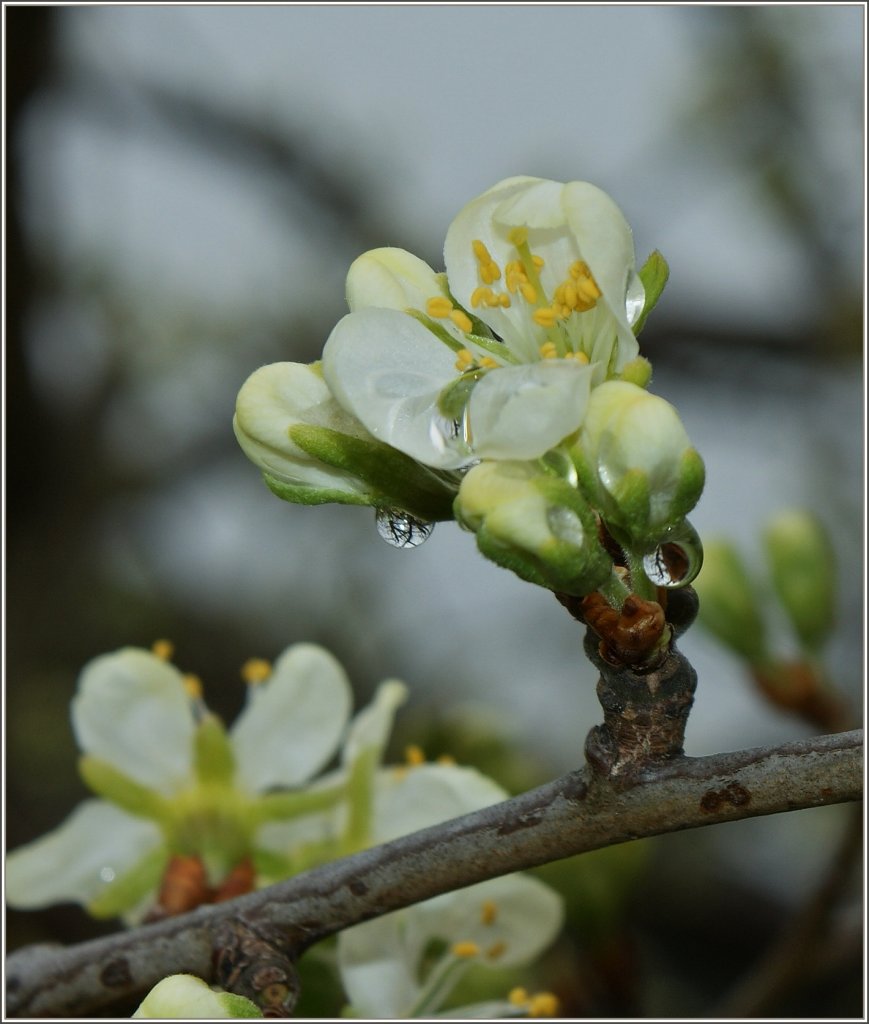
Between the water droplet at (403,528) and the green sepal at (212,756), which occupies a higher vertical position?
the green sepal at (212,756)

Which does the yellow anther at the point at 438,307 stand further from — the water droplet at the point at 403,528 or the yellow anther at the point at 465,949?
the yellow anther at the point at 465,949

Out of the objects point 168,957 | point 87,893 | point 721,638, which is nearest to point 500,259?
point 168,957

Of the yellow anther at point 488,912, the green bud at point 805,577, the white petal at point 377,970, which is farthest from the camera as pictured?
the green bud at point 805,577

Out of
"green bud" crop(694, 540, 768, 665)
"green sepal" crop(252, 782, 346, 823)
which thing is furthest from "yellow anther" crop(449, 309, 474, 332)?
"green bud" crop(694, 540, 768, 665)

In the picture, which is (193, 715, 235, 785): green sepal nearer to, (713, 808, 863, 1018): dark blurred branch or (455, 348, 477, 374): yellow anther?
(455, 348, 477, 374): yellow anther

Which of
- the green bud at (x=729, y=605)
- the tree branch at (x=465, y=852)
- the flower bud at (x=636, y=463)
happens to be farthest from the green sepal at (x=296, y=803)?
the green bud at (x=729, y=605)

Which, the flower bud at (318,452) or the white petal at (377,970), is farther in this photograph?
the white petal at (377,970)

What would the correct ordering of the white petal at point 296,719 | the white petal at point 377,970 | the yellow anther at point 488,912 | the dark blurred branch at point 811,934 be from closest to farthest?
1. the white petal at point 377,970
2. the yellow anther at point 488,912
3. the white petal at point 296,719
4. the dark blurred branch at point 811,934
